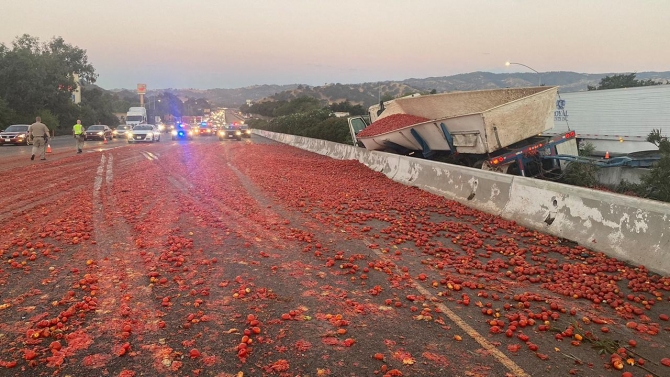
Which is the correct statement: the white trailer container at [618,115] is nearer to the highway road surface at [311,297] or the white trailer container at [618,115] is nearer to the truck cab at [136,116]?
the highway road surface at [311,297]

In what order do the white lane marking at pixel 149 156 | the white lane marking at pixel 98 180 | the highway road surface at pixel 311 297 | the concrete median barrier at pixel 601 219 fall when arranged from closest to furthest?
the highway road surface at pixel 311 297
the concrete median barrier at pixel 601 219
the white lane marking at pixel 98 180
the white lane marking at pixel 149 156

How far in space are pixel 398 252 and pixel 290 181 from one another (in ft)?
26.5

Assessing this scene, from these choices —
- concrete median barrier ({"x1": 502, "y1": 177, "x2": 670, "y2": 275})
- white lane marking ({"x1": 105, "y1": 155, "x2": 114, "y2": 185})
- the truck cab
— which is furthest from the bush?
concrete median barrier ({"x1": 502, "y1": 177, "x2": 670, "y2": 275})

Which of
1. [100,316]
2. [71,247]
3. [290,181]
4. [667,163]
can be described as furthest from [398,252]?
[290,181]

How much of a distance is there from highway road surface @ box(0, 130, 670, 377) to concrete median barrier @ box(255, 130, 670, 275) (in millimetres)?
283

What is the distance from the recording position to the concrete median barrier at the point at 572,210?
19.3ft

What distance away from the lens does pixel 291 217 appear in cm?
906

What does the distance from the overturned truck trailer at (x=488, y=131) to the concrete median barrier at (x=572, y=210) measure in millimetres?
1873

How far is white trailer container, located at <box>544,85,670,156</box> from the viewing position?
1934 cm

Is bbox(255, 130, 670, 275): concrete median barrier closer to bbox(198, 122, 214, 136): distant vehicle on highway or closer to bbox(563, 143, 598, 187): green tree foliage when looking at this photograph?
bbox(563, 143, 598, 187): green tree foliage

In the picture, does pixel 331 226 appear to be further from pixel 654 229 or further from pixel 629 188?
pixel 629 188

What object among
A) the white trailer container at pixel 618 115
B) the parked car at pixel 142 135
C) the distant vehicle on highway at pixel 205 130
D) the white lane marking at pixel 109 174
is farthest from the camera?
the distant vehicle on highway at pixel 205 130

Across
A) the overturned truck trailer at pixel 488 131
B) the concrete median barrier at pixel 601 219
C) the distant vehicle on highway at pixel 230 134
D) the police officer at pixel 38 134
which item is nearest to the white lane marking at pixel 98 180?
the police officer at pixel 38 134

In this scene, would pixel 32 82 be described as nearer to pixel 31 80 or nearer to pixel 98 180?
pixel 31 80
